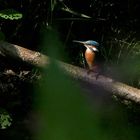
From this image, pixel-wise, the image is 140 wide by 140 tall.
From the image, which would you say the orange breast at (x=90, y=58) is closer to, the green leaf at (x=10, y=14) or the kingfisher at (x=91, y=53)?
the kingfisher at (x=91, y=53)

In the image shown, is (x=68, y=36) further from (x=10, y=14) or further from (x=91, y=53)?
(x=10, y=14)

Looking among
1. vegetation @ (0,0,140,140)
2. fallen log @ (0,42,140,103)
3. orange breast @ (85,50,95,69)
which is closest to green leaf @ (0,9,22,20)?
vegetation @ (0,0,140,140)

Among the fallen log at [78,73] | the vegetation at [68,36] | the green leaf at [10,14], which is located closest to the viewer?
the fallen log at [78,73]

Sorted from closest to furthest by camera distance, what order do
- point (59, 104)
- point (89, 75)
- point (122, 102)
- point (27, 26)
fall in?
point (59, 104) < point (89, 75) < point (122, 102) < point (27, 26)

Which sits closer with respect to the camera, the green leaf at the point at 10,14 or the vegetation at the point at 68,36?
the green leaf at the point at 10,14

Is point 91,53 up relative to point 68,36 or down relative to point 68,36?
up

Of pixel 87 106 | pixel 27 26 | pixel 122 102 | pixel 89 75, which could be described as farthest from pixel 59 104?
pixel 27 26

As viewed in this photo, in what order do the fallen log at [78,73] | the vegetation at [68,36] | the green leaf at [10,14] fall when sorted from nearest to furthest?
1. the fallen log at [78,73]
2. the green leaf at [10,14]
3. the vegetation at [68,36]

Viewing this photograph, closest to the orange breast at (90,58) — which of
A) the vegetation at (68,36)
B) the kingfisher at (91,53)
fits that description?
the kingfisher at (91,53)

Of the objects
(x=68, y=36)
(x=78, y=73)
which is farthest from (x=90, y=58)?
(x=68, y=36)

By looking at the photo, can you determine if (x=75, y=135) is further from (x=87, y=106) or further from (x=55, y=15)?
(x=55, y=15)

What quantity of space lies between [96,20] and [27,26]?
70 cm

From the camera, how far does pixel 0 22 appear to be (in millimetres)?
4133

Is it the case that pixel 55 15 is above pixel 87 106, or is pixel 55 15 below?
below
